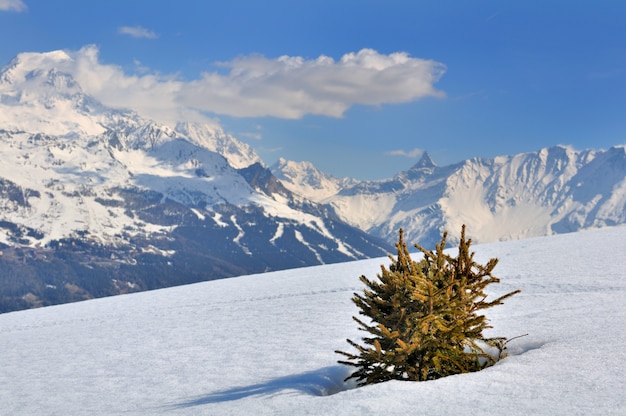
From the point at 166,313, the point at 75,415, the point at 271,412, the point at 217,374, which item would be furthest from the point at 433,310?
the point at 166,313

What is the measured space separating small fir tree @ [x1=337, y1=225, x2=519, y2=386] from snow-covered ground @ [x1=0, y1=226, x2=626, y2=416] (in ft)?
1.99

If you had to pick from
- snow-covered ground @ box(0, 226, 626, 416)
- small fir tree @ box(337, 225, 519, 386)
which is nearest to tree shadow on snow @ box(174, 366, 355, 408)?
snow-covered ground @ box(0, 226, 626, 416)

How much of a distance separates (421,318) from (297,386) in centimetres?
317

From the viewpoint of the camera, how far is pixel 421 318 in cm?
939

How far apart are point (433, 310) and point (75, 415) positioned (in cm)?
810

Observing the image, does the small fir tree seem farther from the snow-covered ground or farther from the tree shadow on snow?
the tree shadow on snow

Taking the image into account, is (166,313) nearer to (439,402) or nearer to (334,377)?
(334,377)

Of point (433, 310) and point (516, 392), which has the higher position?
point (433, 310)

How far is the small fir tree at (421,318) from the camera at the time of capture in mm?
9406

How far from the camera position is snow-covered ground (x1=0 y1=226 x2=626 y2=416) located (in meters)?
8.85

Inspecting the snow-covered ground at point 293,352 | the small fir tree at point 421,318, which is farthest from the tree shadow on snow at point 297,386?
the small fir tree at point 421,318

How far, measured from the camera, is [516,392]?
8680 mm

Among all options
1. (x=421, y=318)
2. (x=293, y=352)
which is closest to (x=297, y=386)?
(x=421, y=318)

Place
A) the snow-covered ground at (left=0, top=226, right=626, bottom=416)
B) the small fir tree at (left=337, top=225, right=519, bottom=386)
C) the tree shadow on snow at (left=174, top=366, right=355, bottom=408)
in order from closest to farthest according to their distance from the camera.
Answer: the snow-covered ground at (left=0, top=226, right=626, bottom=416) < the small fir tree at (left=337, top=225, right=519, bottom=386) < the tree shadow on snow at (left=174, top=366, right=355, bottom=408)
